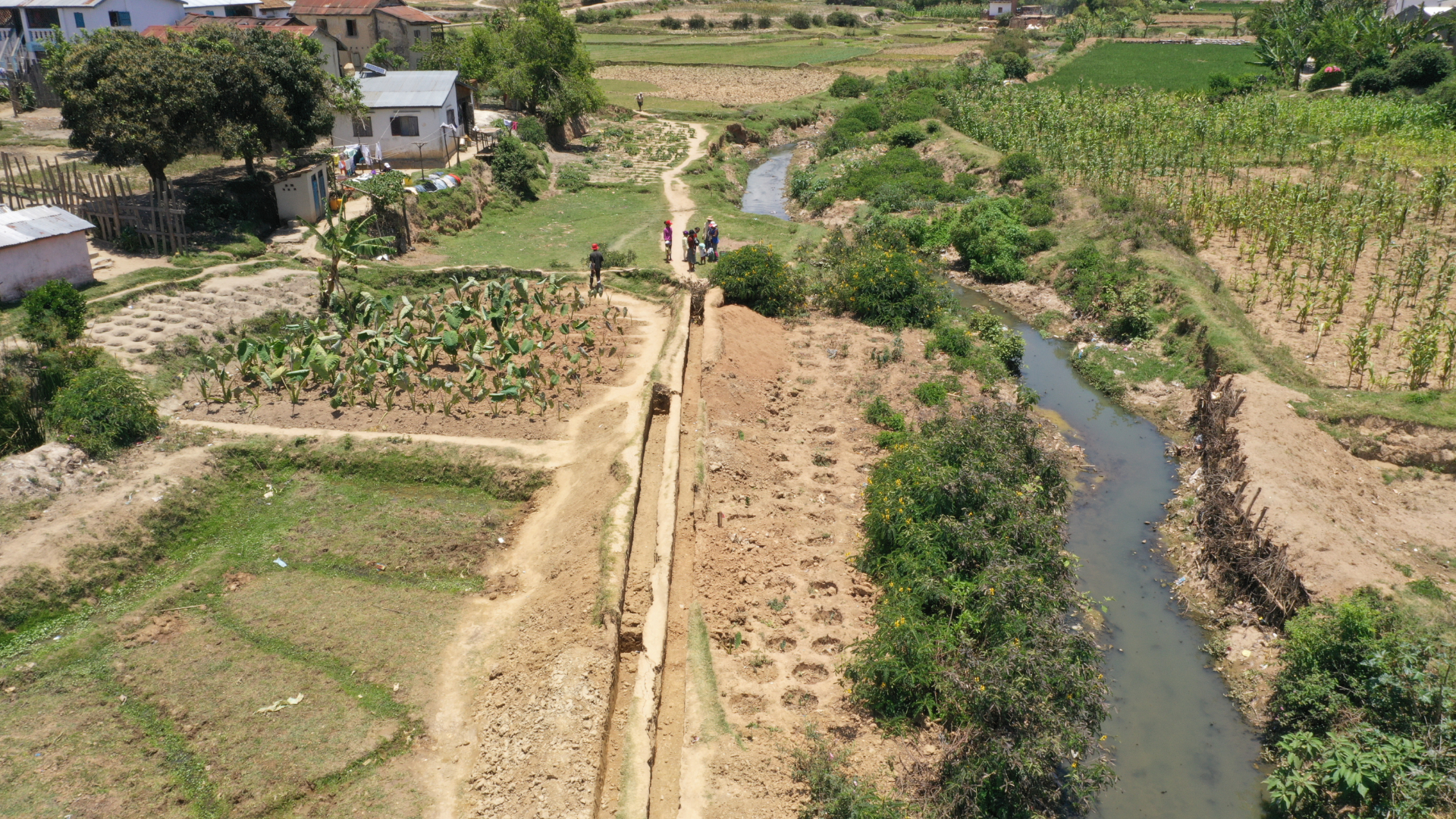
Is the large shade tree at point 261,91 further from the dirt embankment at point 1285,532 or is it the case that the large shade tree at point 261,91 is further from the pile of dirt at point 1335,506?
the pile of dirt at point 1335,506

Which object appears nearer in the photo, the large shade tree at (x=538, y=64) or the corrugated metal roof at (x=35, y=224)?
the corrugated metal roof at (x=35, y=224)

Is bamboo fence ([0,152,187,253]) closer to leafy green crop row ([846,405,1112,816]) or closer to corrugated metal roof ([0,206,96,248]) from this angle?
corrugated metal roof ([0,206,96,248])

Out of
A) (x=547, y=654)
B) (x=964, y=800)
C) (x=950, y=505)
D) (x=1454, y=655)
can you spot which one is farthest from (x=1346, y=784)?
(x=547, y=654)

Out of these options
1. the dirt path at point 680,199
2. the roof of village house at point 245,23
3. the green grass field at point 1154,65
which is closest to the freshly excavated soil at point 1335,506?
the dirt path at point 680,199

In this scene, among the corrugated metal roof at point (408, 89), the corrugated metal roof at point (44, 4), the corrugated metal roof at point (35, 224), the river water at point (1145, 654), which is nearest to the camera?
the river water at point (1145, 654)

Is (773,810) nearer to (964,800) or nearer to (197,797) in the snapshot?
(964,800)

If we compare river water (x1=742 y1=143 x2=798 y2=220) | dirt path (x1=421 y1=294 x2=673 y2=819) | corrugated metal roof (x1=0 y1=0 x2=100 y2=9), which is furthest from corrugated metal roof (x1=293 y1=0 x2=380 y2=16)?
dirt path (x1=421 y1=294 x2=673 y2=819)
